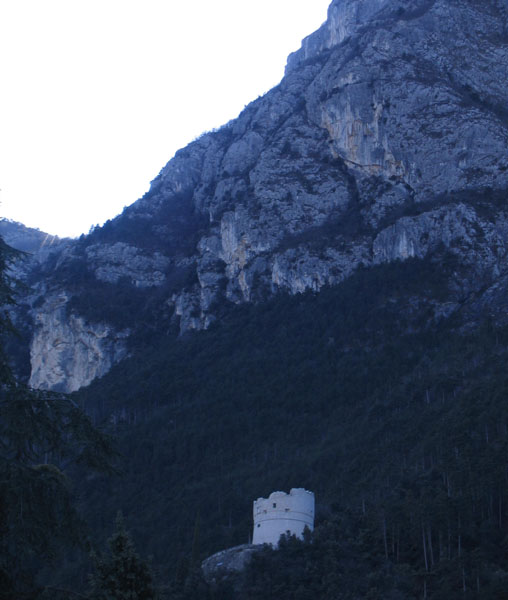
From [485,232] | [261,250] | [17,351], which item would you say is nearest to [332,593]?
[485,232]

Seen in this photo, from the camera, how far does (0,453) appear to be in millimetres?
13305

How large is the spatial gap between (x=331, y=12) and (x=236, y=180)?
5649 centimetres

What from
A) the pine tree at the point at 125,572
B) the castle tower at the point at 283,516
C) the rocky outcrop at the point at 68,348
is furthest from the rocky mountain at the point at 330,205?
the pine tree at the point at 125,572

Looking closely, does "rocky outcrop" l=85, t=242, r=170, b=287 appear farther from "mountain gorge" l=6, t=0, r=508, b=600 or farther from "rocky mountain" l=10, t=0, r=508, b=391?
"mountain gorge" l=6, t=0, r=508, b=600

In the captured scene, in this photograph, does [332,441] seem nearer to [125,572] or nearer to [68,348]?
[68,348]

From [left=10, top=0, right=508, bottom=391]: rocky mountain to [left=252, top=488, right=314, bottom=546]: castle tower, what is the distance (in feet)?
145

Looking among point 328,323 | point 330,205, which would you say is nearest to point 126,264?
point 330,205

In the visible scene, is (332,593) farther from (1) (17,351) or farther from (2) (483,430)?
(1) (17,351)

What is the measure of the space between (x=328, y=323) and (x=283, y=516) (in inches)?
2082

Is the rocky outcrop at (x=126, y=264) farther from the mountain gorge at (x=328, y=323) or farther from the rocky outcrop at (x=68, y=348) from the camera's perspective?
the rocky outcrop at (x=68, y=348)

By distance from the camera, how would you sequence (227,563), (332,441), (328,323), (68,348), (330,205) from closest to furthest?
1. (227,563)
2. (332,441)
3. (328,323)
4. (330,205)
5. (68,348)

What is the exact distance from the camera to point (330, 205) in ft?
425

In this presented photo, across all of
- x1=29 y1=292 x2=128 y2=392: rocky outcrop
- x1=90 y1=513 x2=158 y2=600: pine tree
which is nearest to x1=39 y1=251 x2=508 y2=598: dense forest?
x1=29 y1=292 x2=128 y2=392: rocky outcrop

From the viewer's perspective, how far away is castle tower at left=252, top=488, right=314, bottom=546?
6025 centimetres
